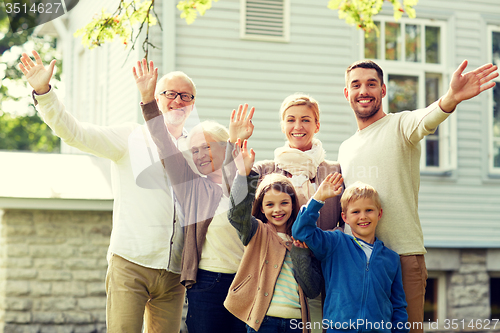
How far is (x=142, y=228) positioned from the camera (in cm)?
284

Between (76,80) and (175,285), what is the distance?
841 cm

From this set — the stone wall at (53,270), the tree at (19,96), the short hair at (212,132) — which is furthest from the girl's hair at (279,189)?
the tree at (19,96)

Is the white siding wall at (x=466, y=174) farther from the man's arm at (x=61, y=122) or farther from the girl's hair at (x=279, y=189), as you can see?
the man's arm at (x=61, y=122)

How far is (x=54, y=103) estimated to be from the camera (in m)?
2.57

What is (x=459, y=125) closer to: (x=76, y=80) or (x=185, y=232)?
(x=185, y=232)

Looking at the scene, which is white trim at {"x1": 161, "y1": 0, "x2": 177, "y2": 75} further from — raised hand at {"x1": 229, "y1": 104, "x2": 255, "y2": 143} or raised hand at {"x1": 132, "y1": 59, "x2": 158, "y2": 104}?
raised hand at {"x1": 229, "y1": 104, "x2": 255, "y2": 143}

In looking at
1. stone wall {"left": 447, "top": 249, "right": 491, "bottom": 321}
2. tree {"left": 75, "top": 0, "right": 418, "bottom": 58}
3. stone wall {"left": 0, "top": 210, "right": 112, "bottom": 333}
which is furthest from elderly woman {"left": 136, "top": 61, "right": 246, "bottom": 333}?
stone wall {"left": 447, "top": 249, "right": 491, "bottom": 321}

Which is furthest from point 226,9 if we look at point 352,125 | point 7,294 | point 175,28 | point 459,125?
point 7,294

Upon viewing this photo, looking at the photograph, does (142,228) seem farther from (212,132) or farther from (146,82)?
(146,82)

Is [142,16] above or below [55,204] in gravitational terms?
above

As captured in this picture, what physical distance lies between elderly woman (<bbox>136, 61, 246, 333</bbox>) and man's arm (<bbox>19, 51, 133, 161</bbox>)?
0.34 meters

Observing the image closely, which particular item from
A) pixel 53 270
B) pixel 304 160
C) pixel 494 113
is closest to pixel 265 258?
pixel 304 160

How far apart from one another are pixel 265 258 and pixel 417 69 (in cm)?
561

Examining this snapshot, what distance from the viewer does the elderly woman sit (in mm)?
2629
